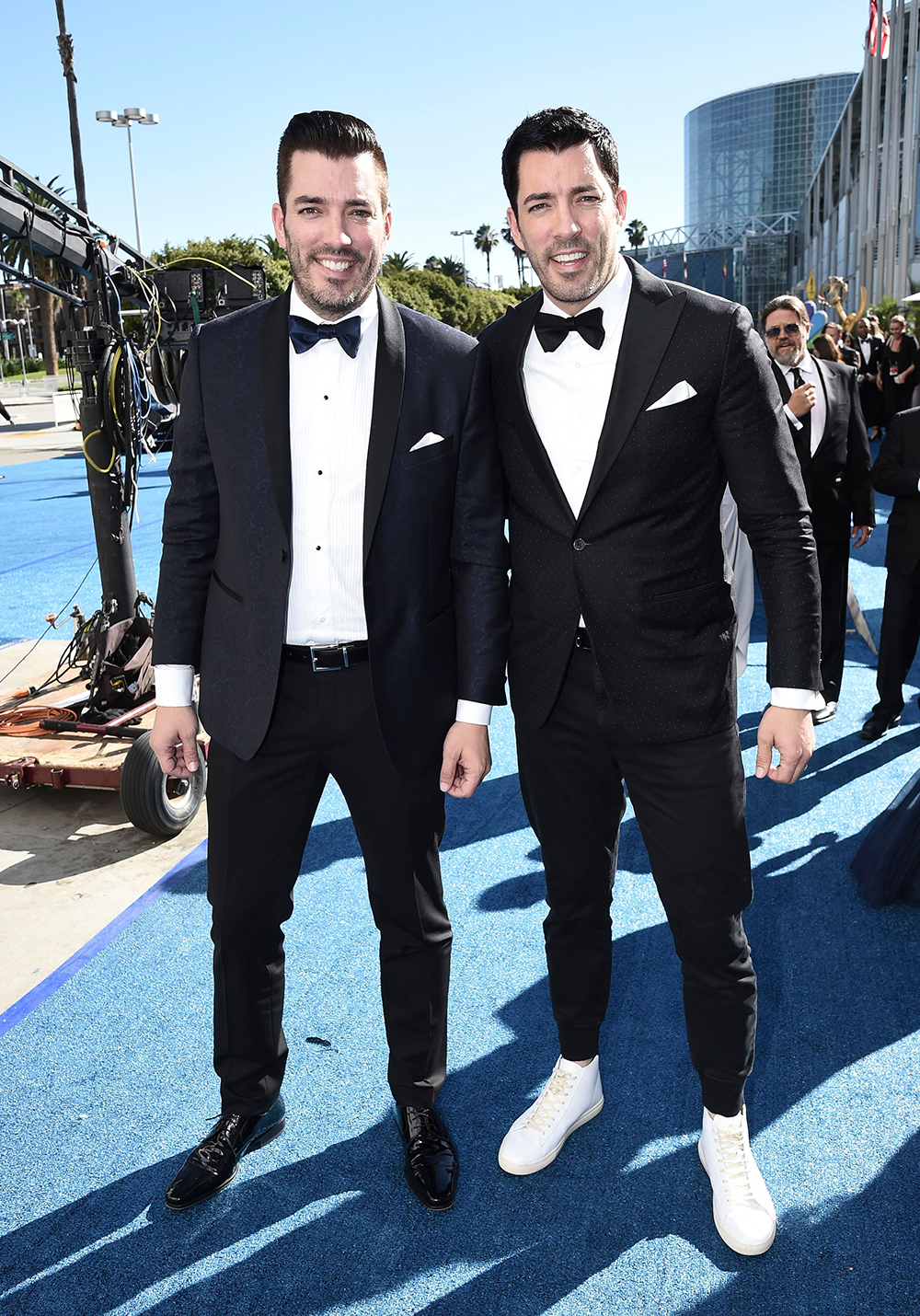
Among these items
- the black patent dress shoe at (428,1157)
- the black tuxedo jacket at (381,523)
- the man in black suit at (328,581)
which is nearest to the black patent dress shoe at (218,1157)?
the man in black suit at (328,581)

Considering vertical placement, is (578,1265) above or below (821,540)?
below

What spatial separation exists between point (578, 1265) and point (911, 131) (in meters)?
41.7

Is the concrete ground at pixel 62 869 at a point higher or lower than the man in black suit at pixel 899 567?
lower


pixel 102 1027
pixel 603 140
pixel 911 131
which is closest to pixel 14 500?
pixel 102 1027

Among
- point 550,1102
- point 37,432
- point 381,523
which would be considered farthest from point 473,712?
point 37,432

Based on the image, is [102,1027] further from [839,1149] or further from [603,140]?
[603,140]

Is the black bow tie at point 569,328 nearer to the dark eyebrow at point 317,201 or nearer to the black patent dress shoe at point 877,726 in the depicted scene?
the dark eyebrow at point 317,201

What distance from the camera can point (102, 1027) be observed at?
10.4 ft

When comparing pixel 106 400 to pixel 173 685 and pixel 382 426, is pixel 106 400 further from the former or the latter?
pixel 382 426

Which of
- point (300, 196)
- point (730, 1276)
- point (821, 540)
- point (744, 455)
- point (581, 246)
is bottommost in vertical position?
point (730, 1276)

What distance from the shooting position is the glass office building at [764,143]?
13350 cm

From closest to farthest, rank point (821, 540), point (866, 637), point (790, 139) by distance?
1. point (821, 540)
2. point (866, 637)
3. point (790, 139)

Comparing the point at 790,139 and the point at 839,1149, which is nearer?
the point at 839,1149

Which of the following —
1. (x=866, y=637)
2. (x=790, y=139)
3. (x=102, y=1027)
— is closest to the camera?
(x=102, y=1027)
